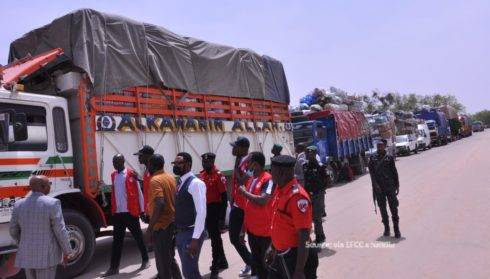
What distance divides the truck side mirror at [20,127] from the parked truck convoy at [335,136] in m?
10.9

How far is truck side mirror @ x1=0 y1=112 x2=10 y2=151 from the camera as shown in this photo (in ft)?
19.3

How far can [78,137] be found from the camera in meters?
7.14

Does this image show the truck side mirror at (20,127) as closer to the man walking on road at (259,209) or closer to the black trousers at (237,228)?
the black trousers at (237,228)

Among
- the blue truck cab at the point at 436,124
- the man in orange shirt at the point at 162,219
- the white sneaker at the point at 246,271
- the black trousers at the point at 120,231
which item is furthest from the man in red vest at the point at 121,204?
the blue truck cab at the point at 436,124

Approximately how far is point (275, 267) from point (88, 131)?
4.49m

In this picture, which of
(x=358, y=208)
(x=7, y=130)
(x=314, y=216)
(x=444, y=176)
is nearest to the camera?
(x=7, y=130)

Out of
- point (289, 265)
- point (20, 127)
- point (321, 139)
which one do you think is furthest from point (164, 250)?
point (321, 139)

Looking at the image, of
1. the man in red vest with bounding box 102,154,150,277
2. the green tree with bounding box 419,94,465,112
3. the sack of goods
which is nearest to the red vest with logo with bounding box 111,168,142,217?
the man in red vest with bounding box 102,154,150,277

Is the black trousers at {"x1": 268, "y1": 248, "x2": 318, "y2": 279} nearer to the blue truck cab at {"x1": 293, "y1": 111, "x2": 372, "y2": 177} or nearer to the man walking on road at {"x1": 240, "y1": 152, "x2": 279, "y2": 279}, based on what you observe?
the man walking on road at {"x1": 240, "y1": 152, "x2": 279, "y2": 279}

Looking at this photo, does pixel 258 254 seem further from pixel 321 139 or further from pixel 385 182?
pixel 321 139

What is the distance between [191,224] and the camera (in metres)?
4.63

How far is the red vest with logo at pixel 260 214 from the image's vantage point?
471cm

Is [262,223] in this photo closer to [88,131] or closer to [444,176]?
[88,131]

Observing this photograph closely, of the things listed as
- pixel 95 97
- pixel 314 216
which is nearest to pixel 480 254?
pixel 314 216
